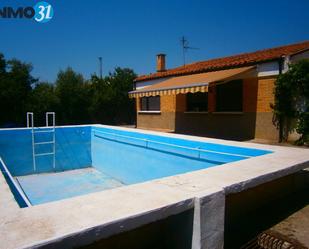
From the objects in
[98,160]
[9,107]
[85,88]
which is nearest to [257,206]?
[98,160]

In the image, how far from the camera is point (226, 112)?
68.5 feet

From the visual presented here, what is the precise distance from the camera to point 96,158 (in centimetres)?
1725

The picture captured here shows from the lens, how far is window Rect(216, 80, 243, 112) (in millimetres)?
20516

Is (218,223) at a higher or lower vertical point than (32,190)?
higher

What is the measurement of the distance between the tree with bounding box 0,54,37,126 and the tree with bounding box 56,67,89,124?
191 inches

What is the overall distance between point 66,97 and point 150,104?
561 inches

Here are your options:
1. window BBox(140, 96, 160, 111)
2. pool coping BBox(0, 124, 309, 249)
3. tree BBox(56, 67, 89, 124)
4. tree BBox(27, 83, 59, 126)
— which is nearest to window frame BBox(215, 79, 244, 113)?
window BBox(140, 96, 160, 111)

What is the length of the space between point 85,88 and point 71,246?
3933 cm

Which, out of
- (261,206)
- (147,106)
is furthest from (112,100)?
(261,206)

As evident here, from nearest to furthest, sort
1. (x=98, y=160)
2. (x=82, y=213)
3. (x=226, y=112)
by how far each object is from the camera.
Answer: (x=82, y=213)
(x=98, y=160)
(x=226, y=112)

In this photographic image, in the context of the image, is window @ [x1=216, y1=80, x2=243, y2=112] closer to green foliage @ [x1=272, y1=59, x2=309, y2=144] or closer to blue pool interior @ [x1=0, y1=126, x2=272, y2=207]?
green foliage @ [x1=272, y1=59, x2=309, y2=144]

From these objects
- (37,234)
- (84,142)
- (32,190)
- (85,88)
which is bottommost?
(32,190)

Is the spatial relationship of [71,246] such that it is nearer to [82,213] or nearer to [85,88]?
[82,213]

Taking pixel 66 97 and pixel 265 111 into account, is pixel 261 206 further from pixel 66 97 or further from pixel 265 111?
pixel 66 97
